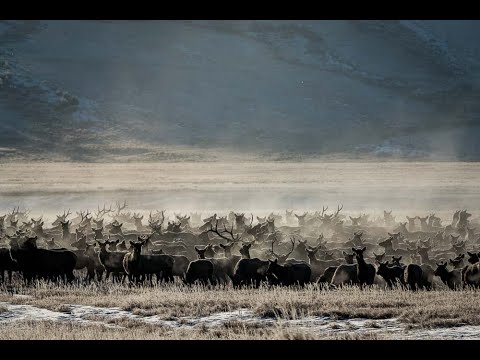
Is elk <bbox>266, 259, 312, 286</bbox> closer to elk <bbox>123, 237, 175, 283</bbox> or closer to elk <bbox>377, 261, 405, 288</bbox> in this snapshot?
elk <bbox>377, 261, 405, 288</bbox>

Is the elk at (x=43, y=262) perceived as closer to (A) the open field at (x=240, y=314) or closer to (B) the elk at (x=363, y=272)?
(A) the open field at (x=240, y=314)

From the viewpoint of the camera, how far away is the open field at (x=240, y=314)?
16375 mm

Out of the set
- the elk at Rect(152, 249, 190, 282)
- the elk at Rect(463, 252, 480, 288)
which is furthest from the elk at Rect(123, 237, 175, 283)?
the elk at Rect(463, 252, 480, 288)

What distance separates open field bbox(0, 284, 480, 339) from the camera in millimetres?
16375

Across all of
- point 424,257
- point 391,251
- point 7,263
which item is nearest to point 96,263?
point 7,263

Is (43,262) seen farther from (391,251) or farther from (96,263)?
(391,251)

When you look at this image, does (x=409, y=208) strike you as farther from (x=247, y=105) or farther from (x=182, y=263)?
(x=247, y=105)

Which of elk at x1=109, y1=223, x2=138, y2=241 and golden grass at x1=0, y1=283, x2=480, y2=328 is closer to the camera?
golden grass at x1=0, y1=283, x2=480, y2=328

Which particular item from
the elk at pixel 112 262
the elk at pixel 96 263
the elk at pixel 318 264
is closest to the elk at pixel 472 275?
the elk at pixel 318 264

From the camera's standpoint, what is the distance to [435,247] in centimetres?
2958

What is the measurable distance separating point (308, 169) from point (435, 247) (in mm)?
63514

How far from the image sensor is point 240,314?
1777 cm

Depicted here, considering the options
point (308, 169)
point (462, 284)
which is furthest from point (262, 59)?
point (462, 284)

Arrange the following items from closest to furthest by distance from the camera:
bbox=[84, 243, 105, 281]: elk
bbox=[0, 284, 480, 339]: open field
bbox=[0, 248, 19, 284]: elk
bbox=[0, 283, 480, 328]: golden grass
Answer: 1. bbox=[0, 284, 480, 339]: open field
2. bbox=[0, 283, 480, 328]: golden grass
3. bbox=[0, 248, 19, 284]: elk
4. bbox=[84, 243, 105, 281]: elk
